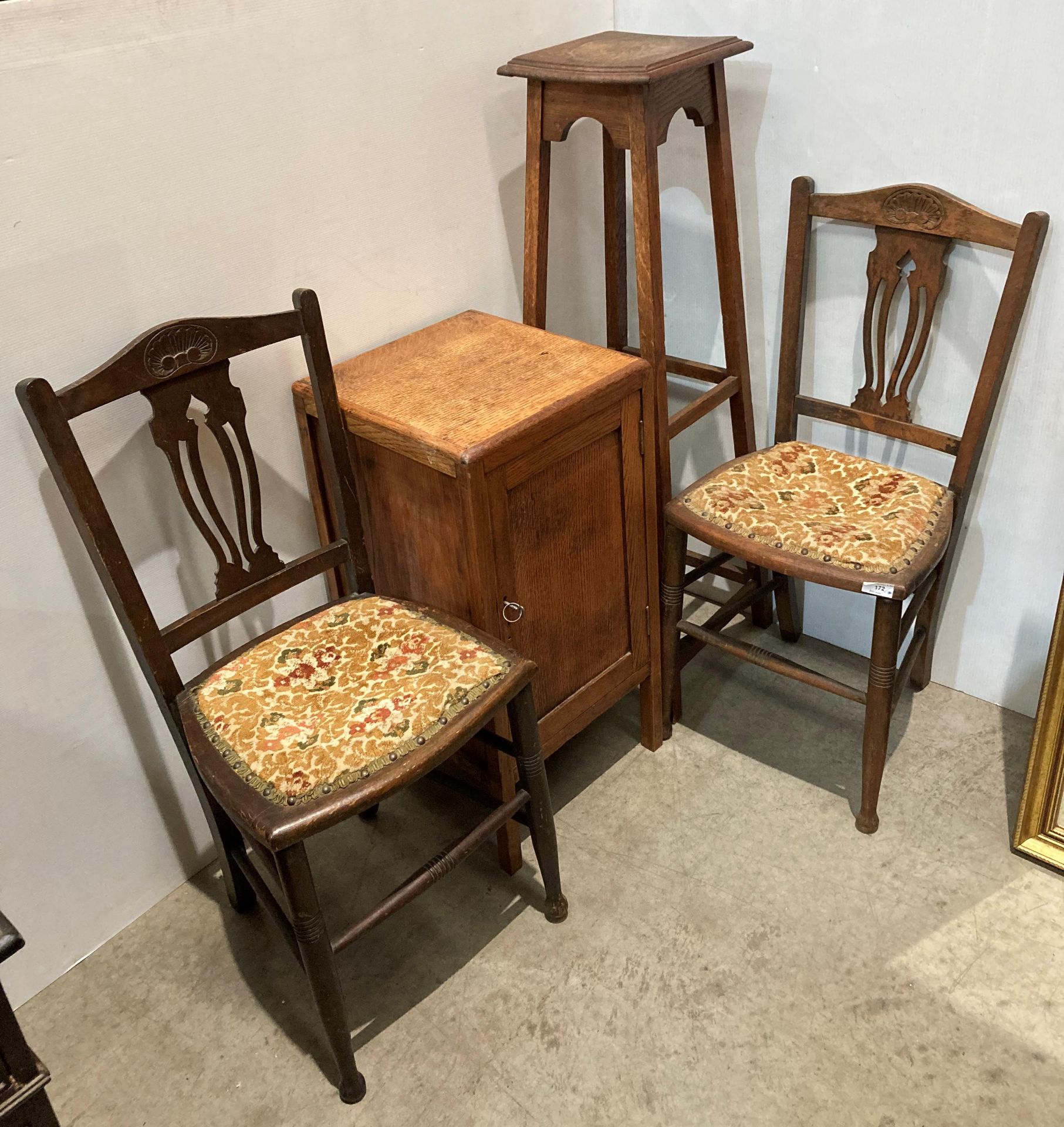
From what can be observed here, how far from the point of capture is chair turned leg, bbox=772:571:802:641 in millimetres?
2373

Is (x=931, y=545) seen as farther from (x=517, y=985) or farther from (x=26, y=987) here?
(x=26, y=987)

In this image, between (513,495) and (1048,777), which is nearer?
(513,495)

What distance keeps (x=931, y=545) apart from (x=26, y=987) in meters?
1.72

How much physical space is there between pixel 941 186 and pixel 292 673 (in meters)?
1.39

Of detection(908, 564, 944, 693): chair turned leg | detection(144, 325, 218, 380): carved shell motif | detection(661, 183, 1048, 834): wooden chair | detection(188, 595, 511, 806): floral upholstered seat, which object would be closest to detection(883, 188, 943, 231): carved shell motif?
detection(661, 183, 1048, 834): wooden chair

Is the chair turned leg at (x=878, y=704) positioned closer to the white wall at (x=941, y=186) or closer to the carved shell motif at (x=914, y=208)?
the white wall at (x=941, y=186)

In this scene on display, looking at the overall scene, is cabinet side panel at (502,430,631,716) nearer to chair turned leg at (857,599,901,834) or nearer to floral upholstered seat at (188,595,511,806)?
floral upholstered seat at (188,595,511,806)

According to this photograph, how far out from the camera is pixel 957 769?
6.82 feet

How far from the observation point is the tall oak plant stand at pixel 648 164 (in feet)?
5.76

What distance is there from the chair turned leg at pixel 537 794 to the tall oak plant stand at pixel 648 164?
0.57 metres

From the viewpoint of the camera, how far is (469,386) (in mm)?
1746

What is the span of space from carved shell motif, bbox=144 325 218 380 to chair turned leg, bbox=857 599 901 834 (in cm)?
115

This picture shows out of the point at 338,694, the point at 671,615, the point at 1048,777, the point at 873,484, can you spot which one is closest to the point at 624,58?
the point at 873,484

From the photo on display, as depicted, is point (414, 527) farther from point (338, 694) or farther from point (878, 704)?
→ point (878, 704)
